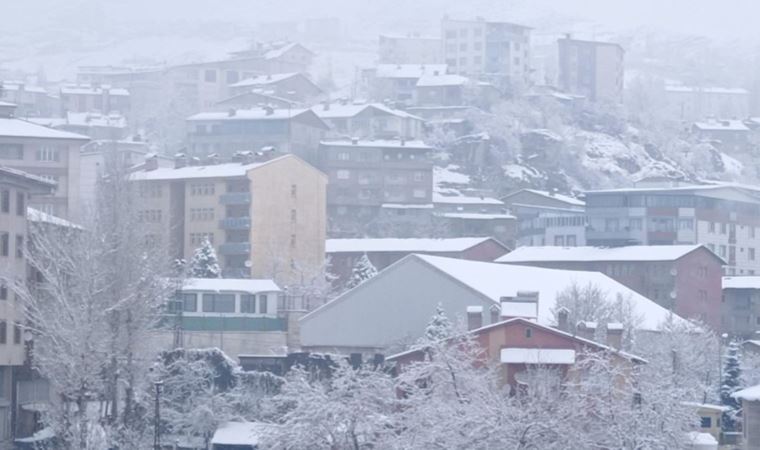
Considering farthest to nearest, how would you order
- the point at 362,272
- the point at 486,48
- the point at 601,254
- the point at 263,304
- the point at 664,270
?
1. the point at 486,48
2. the point at 601,254
3. the point at 664,270
4. the point at 362,272
5. the point at 263,304

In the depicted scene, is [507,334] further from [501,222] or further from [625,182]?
[625,182]

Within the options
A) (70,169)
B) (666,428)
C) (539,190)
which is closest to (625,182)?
(539,190)

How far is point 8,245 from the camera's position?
159 feet

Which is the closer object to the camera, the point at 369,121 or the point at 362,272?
the point at 362,272

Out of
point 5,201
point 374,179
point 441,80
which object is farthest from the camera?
point 441,80

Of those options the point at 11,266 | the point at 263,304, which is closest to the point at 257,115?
the point at 263,304

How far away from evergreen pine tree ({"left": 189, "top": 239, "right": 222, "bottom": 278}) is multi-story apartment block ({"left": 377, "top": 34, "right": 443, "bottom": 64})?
83.2 m

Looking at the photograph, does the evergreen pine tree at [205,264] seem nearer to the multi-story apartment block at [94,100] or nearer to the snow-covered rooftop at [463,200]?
the snow-covered rooftop at [463,200]

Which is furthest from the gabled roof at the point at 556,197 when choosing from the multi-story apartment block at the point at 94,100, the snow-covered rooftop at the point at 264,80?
the multi-story apartment block at the point at 94,100

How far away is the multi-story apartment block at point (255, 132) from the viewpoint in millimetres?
96062

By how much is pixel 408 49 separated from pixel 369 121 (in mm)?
49522

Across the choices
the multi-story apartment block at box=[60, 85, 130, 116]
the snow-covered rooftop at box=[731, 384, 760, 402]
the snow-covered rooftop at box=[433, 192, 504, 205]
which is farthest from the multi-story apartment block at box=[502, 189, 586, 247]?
the snow-covered rooftop at box=[731, 384, 760, 402]

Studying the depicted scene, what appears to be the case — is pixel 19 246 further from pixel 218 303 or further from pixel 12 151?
pixel 12 151

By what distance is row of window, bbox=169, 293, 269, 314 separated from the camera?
6025cm
